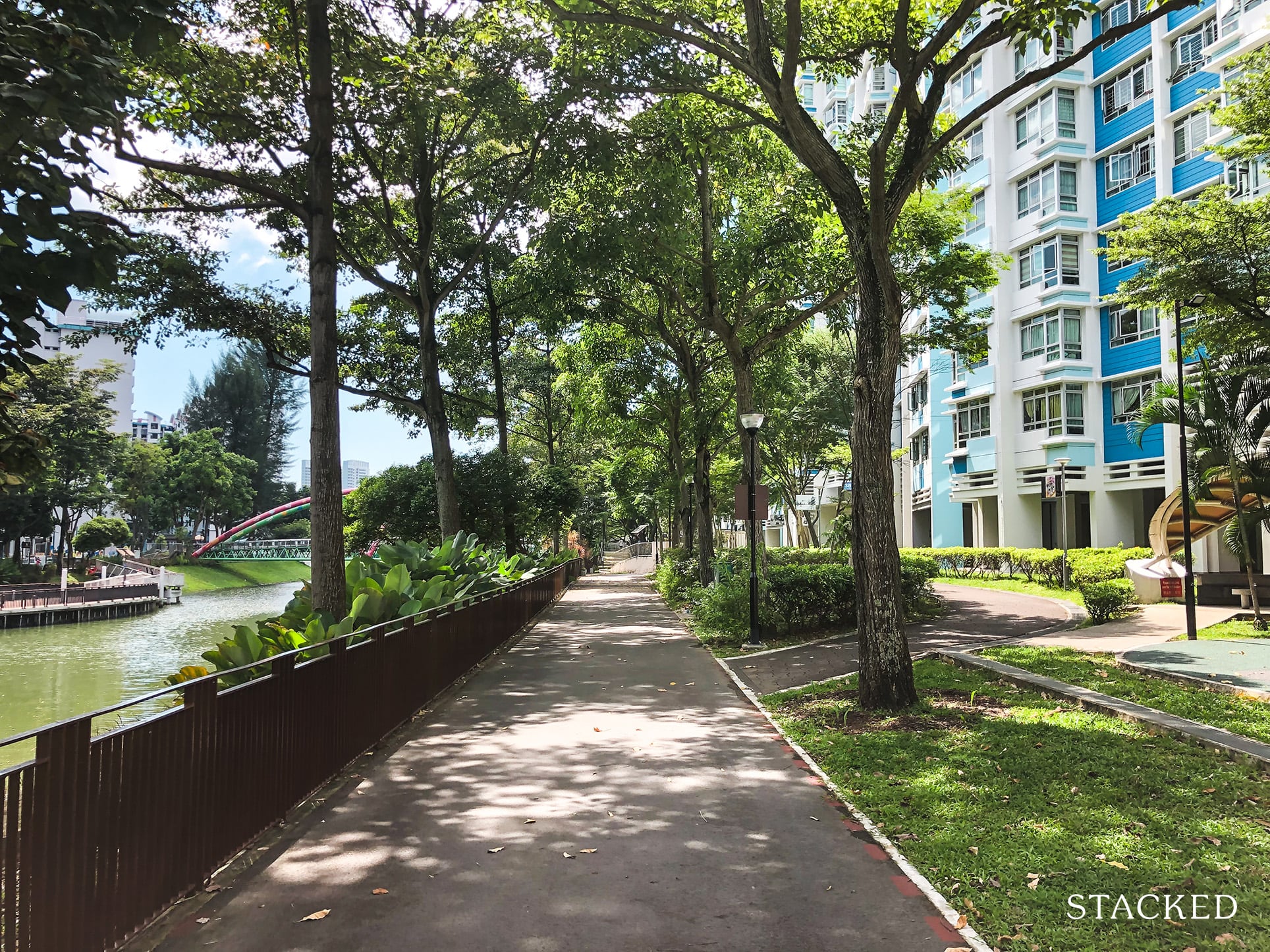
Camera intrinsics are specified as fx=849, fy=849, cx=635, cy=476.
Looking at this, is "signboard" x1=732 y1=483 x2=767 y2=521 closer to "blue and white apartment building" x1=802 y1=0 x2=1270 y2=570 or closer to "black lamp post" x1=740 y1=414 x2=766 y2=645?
"black lamp post" x1=740 y1=414 x2=766 y2=645

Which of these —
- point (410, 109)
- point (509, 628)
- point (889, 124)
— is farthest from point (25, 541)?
point (889, 124)

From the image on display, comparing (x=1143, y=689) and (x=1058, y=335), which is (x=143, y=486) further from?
(x=1143, y=689)

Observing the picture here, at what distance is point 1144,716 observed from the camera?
24.4 feet

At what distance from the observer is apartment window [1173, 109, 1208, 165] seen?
27000 mm

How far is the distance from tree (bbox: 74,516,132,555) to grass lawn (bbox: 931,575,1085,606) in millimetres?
52234

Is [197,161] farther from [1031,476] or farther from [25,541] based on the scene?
[25,541]

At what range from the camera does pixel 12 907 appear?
10.4 feet

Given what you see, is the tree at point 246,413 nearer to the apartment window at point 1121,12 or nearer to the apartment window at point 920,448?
the apartment window at point 920,448

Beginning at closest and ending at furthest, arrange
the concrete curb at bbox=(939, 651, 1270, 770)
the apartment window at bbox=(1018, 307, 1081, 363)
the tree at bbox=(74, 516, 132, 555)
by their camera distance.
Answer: the concrete curb at bbox=(939, 651, 1270, 770) → the apartment window at bbox=(1018, 307, 1081, 363) → the tree at bbox=(74, 516, 132, 555)

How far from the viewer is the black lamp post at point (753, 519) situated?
14624 millimetres

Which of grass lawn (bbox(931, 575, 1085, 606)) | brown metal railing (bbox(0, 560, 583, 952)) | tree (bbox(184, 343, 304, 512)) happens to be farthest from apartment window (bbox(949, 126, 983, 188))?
tree (bbox(184, 343, 304, 512))

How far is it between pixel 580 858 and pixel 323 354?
8089 mm

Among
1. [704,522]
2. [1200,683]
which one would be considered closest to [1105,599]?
[1200,683]

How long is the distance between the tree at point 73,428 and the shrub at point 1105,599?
154 ft
